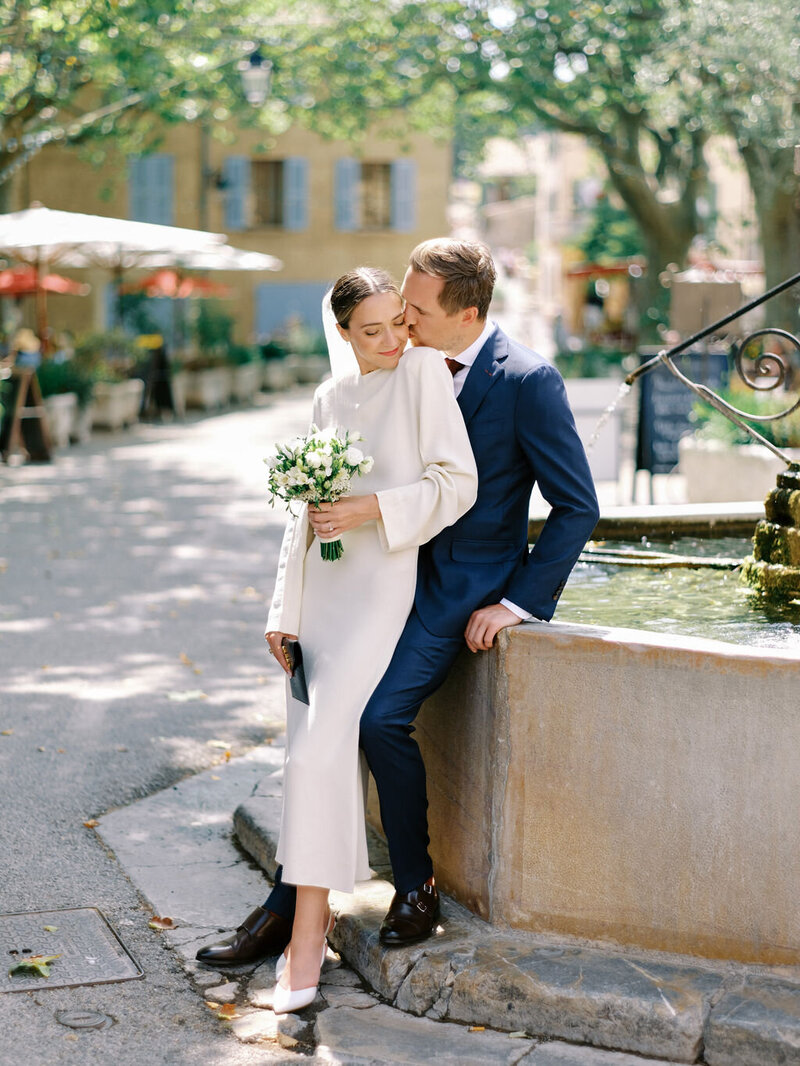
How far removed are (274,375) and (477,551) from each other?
25.2 m

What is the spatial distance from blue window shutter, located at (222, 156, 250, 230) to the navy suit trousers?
102 feet

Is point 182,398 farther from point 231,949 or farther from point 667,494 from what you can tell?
point 231,949

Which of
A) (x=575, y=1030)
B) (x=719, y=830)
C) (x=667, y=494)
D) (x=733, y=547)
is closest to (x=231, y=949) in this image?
(x=575, y=1030)

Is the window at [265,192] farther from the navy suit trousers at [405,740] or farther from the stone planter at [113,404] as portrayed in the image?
the navy suit trousers at [405,740]

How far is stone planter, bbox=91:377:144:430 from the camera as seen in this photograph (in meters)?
19.5

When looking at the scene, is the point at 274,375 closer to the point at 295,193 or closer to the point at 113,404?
the point at 295,193

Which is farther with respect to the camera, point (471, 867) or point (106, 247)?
point (106, 247)

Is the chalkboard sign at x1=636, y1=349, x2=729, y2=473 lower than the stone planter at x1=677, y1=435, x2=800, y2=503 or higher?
higher

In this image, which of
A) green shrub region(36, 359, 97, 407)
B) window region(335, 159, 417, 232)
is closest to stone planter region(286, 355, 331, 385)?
window region(335, 159, 417, 232)

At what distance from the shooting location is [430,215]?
34.0 meters

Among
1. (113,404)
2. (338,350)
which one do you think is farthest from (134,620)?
(113,404)

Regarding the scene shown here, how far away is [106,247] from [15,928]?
16012 mm

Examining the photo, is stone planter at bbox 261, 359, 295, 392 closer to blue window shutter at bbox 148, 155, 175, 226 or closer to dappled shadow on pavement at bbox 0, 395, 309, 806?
blue window shutter at bbox 148, 155, 175, 226

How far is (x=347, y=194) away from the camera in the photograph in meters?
33.9
